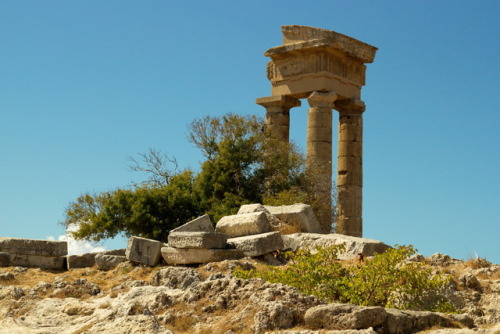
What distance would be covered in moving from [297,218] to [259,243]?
93.8 inches

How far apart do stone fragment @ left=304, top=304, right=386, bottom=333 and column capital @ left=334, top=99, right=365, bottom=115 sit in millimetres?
17388

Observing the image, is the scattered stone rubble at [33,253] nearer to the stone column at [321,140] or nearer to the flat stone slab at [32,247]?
the flat stone slab at [32,247]

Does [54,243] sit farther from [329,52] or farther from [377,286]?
[329,52]

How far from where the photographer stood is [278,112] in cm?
2441

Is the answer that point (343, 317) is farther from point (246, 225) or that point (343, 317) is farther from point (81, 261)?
point (81, 261)

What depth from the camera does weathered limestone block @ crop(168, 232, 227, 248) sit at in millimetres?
13047

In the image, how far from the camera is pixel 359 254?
12742 mm

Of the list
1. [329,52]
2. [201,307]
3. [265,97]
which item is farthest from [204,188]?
[201,307]

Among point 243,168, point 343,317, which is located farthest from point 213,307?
point 243,168

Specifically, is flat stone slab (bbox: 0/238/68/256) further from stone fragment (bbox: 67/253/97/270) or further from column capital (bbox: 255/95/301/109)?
column capital (bbox: 255/95/301/109)

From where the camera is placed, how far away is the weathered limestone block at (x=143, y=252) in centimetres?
1359

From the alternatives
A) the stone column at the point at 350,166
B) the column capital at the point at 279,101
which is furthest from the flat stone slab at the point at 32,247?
the stone column at the point at 350,166

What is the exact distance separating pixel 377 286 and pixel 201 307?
2.68m

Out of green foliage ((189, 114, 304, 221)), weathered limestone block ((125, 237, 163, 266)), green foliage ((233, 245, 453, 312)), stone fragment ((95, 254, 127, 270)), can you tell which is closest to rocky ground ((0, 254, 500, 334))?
weathered limestone block ((125, 237, 163, 266))
